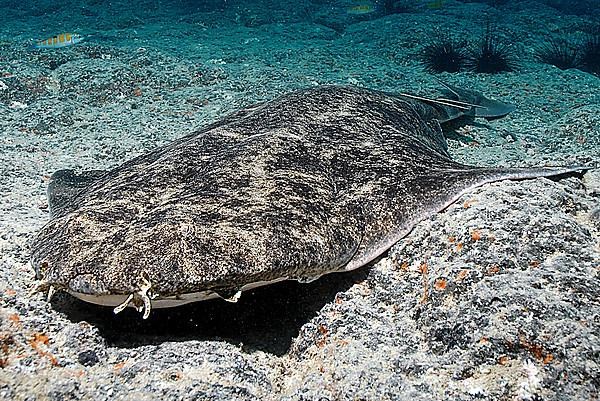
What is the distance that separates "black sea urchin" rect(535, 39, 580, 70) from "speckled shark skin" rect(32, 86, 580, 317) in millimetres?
9803

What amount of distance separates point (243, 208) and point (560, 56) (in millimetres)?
12187

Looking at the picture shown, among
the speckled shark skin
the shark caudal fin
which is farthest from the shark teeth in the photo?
the shark caudal fin

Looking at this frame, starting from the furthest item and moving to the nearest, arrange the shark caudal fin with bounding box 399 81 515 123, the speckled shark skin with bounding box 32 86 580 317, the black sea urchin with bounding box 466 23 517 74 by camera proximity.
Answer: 1. the black sea urchin with bounding box 466 23 517 74
2. the shark caudal fin with bounding box 399 81 515 123
3. the speckled shark skin with bounding box 32 86 580 317

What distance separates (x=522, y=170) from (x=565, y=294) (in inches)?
44.6

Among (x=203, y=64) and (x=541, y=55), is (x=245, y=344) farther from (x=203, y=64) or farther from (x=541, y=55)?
(x=541, y=55)

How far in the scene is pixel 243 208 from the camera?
256cm

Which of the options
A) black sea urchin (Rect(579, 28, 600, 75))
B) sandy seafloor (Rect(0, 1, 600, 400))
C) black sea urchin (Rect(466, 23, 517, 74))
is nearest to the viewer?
sandy seafloor (Rect(0, 1, 600, 400))

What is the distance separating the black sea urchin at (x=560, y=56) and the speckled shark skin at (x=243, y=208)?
980 cm

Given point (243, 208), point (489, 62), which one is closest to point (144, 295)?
point (243, 208)

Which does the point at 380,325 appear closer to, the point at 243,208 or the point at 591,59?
the point at 243,208

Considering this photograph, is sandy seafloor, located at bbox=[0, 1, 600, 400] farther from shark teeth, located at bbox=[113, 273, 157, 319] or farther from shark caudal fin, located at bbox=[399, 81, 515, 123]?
shark caudal fin, located at bbox=[399, 81, 515, 123]

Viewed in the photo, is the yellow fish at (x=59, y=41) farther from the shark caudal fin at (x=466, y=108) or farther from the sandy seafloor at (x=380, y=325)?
the shark caudal fin at (x=466, y=108)

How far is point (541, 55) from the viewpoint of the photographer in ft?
38.7

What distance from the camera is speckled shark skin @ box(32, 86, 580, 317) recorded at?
2.22m
